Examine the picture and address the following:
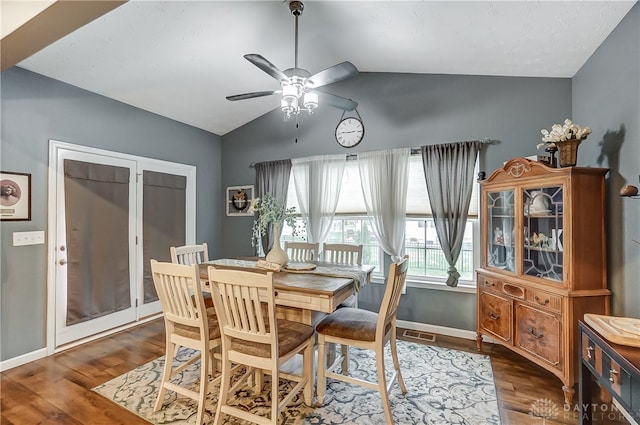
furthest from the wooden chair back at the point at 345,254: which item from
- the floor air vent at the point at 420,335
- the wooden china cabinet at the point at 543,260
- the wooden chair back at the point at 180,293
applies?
the wooden chair back at the point at 180,293

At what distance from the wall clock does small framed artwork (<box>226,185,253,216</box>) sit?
5.54 feet

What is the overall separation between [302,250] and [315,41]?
227 cm

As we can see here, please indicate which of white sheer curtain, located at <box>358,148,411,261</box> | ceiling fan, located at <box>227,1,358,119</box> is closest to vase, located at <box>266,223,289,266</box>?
ceiling fan, located at <box>227,1,358,119</box>

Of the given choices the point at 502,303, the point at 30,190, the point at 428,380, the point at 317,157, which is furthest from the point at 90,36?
the point at 502,303

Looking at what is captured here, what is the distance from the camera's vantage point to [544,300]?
236 cm

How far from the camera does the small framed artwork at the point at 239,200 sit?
15.7ft

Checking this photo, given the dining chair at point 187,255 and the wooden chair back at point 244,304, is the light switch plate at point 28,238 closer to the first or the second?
the dining chair at point 187,255

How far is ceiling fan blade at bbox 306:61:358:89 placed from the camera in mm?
2186

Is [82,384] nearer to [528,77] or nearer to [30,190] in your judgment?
[30,190]

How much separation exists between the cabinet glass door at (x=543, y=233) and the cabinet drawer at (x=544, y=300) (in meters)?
0.14

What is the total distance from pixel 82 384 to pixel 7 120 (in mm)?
2418

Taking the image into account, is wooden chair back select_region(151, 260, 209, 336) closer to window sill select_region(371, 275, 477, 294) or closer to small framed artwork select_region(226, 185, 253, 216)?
window sill select_region(371, 275, 477, 294)

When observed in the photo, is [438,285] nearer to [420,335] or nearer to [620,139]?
[420,335]

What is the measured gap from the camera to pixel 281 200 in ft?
14.3
